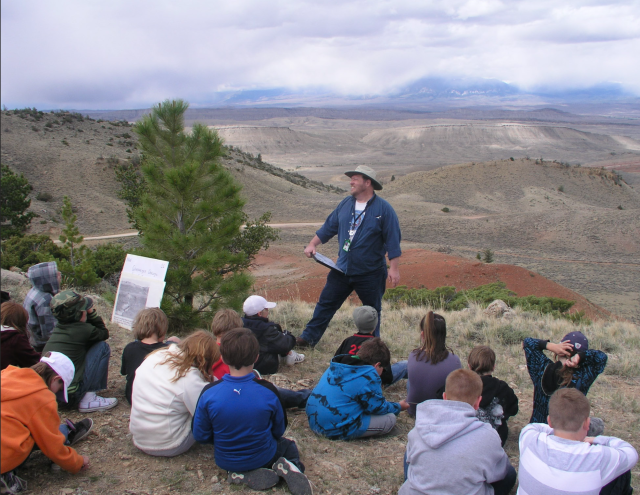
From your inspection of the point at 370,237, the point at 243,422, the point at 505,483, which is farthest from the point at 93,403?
the point at 505,483

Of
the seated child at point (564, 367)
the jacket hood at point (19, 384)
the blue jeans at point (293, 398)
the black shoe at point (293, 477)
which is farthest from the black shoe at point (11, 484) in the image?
the seated child at point (564, 367)

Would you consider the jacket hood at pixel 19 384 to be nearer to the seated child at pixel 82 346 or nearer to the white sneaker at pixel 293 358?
the seated child at pixel 82 346

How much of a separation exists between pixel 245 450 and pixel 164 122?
439 cm

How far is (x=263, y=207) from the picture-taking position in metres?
35.9

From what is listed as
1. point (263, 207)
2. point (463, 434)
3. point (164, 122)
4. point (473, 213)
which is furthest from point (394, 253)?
point (473, 213)

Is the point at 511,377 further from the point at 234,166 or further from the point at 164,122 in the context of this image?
the point at 234,166

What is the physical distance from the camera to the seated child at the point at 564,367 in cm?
360

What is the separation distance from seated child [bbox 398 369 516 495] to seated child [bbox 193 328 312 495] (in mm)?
693

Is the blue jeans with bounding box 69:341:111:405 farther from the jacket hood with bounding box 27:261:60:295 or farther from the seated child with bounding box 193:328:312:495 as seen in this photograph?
the seated child with bounding box 193:328:312:495

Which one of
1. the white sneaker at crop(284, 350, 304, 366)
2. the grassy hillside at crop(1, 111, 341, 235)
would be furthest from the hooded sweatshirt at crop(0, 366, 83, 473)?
the grassy hillside at crop(1, 111, 341, 235)

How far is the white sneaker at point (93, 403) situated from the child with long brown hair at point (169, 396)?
780 millimetres

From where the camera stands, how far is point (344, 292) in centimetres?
561

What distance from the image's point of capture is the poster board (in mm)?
5055

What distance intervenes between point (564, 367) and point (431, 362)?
0.98 metres
